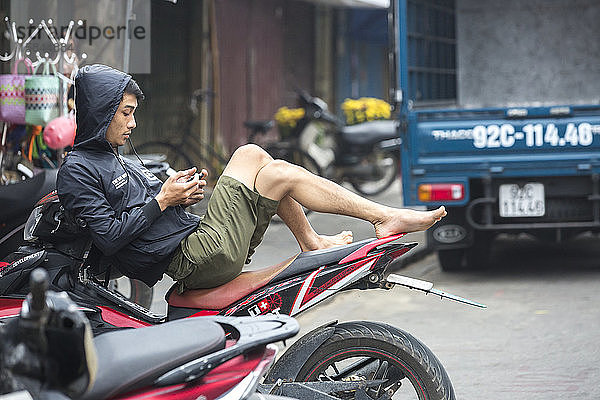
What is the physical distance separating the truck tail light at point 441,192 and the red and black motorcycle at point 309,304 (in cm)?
381

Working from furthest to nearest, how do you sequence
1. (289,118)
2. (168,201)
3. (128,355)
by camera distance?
1. (289,118)
2. (168,201)
3. (128,355)

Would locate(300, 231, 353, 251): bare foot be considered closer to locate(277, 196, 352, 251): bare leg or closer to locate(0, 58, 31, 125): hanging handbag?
locate(277, 196, 352, 251): bare leg

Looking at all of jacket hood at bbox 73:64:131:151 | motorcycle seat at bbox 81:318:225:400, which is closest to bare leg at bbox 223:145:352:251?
jacket hood at bbox 73:64:131:151

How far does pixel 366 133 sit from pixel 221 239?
30.2 feet

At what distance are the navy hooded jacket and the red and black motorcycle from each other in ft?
0.35

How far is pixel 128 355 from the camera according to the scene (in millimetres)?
2719

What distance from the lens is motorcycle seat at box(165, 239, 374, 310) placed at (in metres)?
3.78

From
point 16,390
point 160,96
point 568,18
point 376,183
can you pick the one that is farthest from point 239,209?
point 376,183

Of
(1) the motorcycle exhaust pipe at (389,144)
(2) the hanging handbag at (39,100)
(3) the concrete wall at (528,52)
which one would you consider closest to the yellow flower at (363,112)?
(1) the motorcycle exhaust pipe at (389,144)

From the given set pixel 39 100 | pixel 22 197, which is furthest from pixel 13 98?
pixel 22 197

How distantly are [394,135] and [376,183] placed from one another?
4.22ft

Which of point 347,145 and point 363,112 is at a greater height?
point 363,112

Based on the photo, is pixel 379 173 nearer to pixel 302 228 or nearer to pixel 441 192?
pixel 441 192

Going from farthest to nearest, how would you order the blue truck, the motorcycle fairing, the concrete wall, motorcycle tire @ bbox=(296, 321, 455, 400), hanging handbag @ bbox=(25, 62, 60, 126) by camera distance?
the concrete wall → the blue truck → hanging handbag @ bbox=(25, 62, 60, 126) → the motorcycle fairing → motorcycle tire @ bbox=(296, 321, 455, 400)
